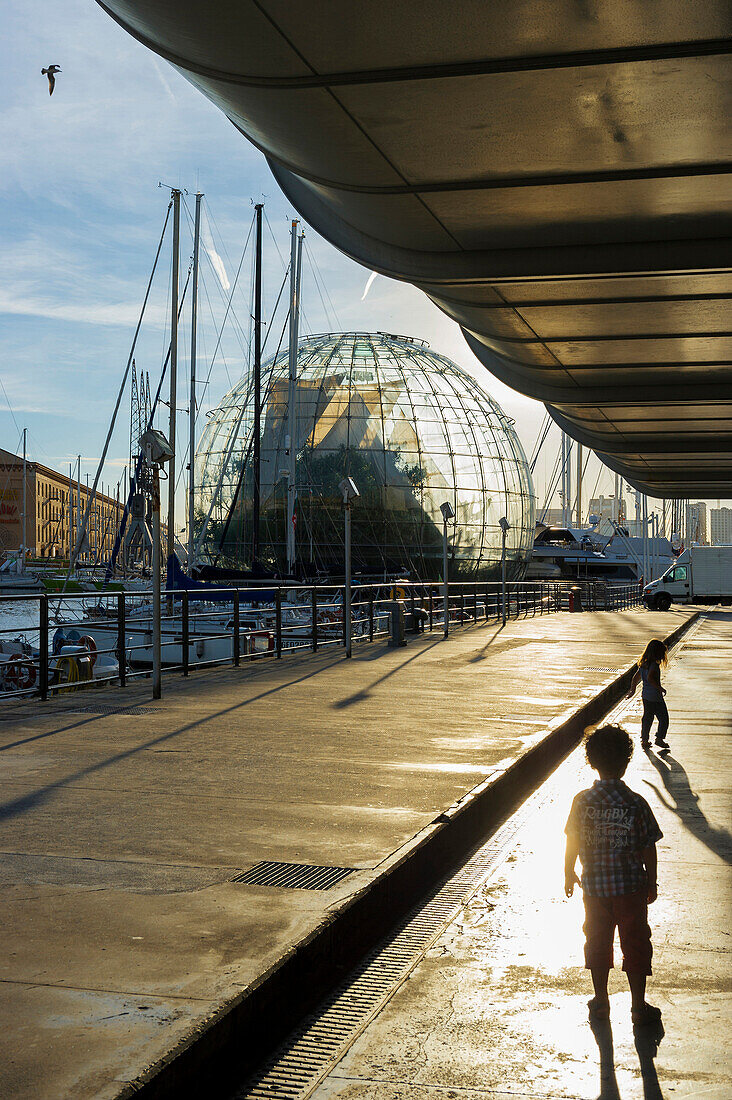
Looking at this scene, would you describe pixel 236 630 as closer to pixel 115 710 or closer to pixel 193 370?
pixel 115 710

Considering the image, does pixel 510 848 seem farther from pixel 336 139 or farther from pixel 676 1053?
pixel 336 139

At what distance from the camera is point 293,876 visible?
5602 millimetres

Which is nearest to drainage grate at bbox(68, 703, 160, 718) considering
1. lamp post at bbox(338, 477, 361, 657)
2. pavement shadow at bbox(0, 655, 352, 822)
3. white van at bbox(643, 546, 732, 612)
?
pavement shadow at bbox(0, 655, 352, 822)

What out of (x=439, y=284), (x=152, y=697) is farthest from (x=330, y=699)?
(x=439, y=284)

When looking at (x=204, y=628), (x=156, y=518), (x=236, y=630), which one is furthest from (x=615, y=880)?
(x=204, y=628)

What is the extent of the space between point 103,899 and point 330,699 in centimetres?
809

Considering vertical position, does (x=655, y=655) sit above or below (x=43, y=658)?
above

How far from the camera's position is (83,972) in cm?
419

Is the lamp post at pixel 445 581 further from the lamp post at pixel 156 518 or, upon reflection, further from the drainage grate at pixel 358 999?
the drainage grate at pixel 358 999

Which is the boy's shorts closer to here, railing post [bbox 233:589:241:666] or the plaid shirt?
the plaid shirt

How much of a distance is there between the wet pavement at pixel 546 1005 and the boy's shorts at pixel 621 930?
21cm

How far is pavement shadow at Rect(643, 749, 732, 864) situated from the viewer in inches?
290

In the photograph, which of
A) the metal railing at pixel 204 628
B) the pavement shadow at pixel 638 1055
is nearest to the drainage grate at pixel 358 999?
the pavement shadow at pixel 638 1055

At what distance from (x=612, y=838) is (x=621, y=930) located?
1.10 feet
